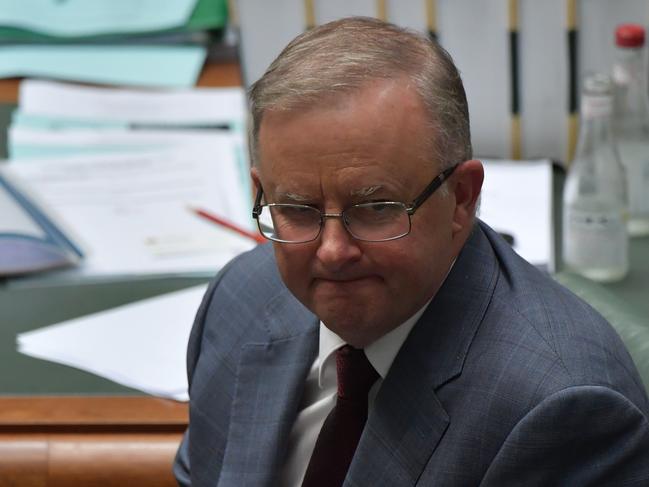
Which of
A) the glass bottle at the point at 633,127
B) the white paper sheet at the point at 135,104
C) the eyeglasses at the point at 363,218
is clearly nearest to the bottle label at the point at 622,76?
the glass bottle at the point at 633,127

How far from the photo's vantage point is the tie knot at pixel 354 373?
1053 mm

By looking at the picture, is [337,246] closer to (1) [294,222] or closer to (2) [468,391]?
(1) [294,222]

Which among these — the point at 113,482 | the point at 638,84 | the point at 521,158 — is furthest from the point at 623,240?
the point at 113,482

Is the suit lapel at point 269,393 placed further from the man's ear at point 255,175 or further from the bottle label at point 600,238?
the bottle label at point 600,238

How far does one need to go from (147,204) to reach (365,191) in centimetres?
96

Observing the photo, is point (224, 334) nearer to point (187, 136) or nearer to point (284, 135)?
point (284, 135)

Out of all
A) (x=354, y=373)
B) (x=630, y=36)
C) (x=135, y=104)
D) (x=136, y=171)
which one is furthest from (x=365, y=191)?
(x=135, y=104)

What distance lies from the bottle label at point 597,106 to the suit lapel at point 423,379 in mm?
508

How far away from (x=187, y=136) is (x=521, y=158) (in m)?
0.52

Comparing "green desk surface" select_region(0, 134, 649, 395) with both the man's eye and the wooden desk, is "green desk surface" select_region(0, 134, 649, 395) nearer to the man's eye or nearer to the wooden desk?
the wooden desk

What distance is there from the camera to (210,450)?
3.92ft

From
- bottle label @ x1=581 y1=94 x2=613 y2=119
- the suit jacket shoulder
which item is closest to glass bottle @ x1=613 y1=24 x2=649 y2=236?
bottle label @ x1=581 y1=94 x2=613 y2=119

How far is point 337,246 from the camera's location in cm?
92

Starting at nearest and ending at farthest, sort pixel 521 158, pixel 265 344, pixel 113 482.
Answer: pixel 265 344, pixel 113 482, pixel 521 158
